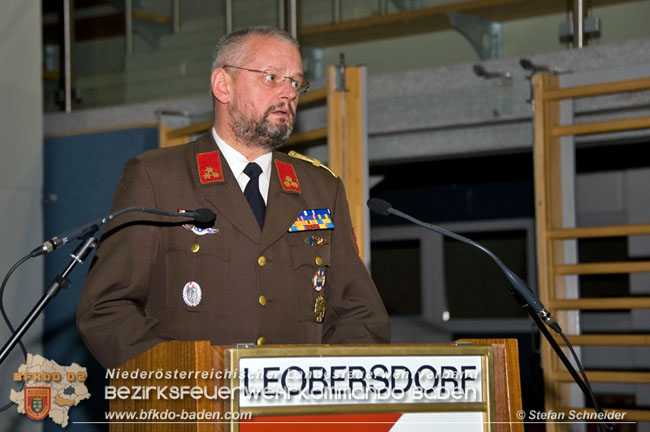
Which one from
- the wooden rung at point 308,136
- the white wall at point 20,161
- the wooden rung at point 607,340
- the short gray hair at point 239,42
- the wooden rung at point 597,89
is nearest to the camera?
the short gray hair at point 239,42

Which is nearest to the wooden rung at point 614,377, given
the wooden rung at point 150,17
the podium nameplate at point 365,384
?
the podium nameplate at point 365,384

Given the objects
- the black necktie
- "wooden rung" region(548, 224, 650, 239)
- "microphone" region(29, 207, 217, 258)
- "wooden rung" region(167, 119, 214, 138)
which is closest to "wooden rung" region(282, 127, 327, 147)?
"wooden rung" region(167, 119, 214, 138)

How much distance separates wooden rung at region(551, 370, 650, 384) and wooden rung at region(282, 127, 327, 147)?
1570 mm

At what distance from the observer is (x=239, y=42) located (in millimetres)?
2404

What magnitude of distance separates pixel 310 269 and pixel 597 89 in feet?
7.63

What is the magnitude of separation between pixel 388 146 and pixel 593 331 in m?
3.47

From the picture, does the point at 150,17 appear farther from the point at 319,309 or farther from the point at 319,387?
the point at 319,387

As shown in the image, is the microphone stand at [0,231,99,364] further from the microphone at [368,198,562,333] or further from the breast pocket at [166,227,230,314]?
the microphone at [368,198,562,333]

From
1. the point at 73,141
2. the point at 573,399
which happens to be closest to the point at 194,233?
the point at 573,399

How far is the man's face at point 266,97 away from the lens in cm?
232

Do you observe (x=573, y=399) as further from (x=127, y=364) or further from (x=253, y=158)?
(x=127, y=364)

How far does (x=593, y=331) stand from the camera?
7.55 m

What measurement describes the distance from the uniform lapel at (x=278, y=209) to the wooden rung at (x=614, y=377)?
2304 millimetres

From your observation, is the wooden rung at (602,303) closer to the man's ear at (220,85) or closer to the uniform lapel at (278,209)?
the uniform lapel at (278,209)
